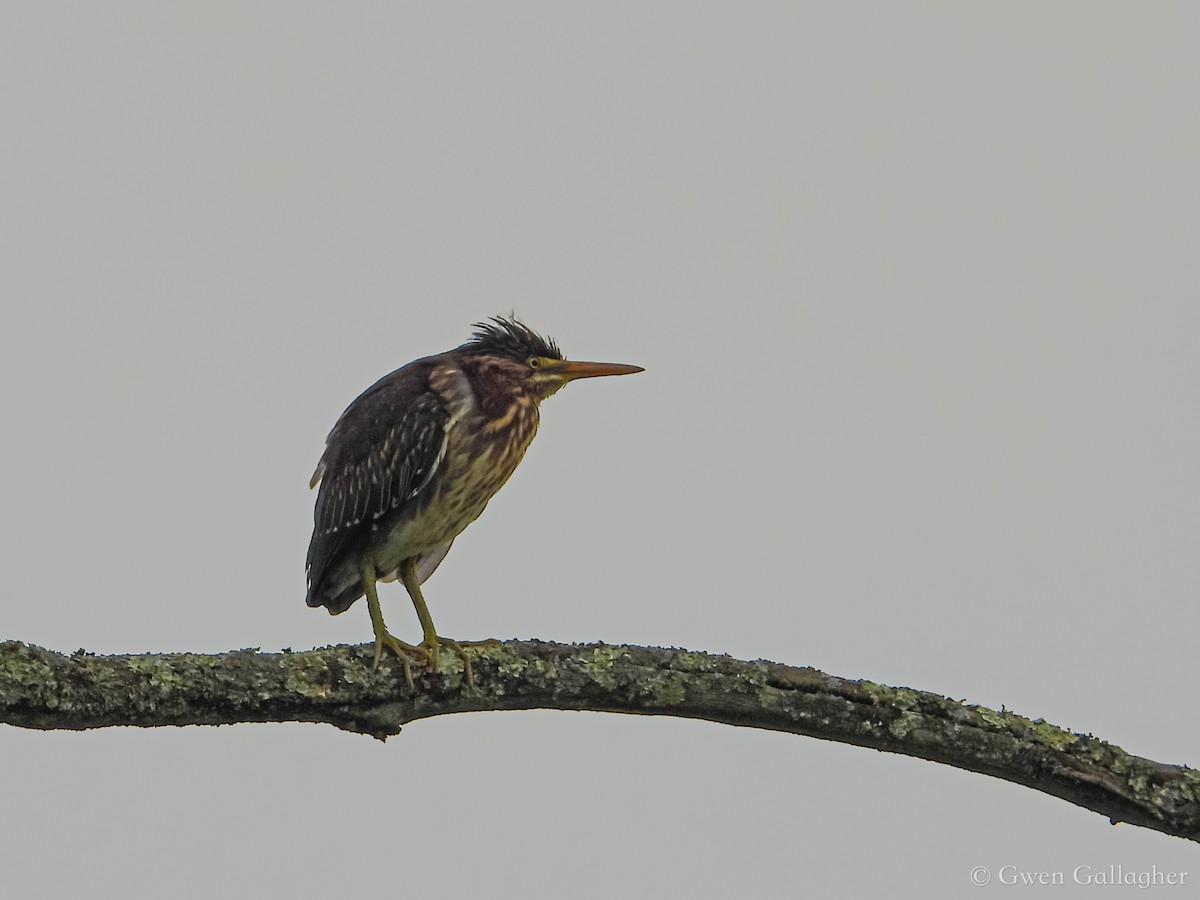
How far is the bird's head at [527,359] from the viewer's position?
611 centimetres

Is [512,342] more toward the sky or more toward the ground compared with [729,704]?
more toward the sky

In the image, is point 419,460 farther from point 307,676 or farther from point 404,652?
point 307,676

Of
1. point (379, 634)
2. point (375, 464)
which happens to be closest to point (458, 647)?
point (379, 634)

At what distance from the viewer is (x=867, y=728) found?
429 centimetres

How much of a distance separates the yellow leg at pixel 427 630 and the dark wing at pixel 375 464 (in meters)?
0.27

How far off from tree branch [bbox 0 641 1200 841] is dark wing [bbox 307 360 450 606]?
1.40 m

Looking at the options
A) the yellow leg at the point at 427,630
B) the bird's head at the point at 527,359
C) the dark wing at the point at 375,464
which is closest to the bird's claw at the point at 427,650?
the yellow leg at the point at 427,630

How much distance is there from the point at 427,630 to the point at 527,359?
4.62 feet

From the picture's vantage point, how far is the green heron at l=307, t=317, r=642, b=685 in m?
5.76

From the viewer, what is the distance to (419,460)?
225 inches

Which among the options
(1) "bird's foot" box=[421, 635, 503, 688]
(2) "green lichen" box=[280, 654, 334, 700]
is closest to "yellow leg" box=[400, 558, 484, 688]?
(1) "bird's foot" box=[421, 635, 503, 688]

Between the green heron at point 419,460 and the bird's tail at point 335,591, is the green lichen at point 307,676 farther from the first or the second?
the bird's tail at point 335,591

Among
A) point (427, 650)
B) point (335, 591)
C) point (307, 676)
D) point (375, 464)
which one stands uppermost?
point (375, 464)

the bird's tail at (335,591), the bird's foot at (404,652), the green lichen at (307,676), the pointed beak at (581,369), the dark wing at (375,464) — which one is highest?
the pointed beak at (581,369)
